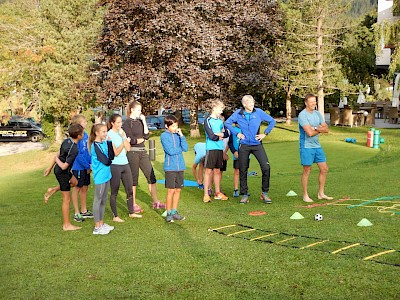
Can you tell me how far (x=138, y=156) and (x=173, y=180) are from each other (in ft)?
3.97

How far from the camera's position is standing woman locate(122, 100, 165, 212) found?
8633mm

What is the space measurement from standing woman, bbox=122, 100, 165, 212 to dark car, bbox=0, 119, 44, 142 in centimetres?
2823

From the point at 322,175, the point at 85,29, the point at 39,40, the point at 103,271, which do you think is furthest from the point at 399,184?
the point at 85,29

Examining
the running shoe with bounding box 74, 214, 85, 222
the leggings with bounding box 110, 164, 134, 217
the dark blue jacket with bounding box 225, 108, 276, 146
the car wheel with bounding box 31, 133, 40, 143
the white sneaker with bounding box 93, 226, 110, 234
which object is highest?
the dark blue jacket with bounding box 225, 108, 276, 146

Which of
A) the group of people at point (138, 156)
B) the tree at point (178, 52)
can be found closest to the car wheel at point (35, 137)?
the tree at point (178, 52)

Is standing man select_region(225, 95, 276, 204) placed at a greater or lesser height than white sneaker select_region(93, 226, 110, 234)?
greater

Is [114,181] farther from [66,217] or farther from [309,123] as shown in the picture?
[309,123]

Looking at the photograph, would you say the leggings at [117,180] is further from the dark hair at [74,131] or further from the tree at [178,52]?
the tree at [178,52]

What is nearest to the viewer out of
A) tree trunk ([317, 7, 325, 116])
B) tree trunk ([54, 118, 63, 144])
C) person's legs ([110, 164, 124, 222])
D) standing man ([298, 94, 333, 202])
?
person's legs ([110, 164, 124, 222])

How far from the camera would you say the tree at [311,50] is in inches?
1153

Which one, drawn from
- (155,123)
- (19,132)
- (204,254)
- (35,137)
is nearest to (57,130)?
(35,137)

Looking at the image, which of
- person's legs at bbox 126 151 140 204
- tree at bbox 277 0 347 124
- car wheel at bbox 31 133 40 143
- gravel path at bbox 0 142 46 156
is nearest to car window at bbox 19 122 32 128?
car wheel at bbox 31 133 40 143

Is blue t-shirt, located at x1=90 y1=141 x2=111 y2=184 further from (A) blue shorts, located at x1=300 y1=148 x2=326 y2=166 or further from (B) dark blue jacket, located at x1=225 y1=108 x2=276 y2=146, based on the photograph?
(A) blue shorts, located at x1=300 y1=148 x2=326 y2=166

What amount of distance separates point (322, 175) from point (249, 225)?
95.3 inches
